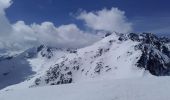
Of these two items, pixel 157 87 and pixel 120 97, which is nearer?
pixel 120 97

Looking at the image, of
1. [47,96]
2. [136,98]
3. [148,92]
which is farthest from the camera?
[47,96]

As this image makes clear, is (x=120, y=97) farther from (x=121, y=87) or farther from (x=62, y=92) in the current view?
(x=62, y=92)

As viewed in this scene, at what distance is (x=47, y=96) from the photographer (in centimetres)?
4309

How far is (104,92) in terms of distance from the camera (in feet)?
136

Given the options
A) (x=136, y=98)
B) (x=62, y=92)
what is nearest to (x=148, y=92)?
(x=136, y=98)

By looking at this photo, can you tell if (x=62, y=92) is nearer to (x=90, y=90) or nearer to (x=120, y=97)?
(x=90, y=90)

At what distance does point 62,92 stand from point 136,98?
42.6 ft

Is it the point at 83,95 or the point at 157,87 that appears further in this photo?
the point at 157,87

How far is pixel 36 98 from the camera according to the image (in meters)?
42.0

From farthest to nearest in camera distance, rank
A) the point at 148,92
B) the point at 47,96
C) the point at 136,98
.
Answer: the point at 47,96 → the point at 148,92 → the point at 136,98

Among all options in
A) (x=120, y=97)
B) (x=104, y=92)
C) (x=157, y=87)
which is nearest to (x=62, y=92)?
(x=104, y=92)

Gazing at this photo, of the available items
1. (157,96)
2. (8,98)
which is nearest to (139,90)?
(157,96)

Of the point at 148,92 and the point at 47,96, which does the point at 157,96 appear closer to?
the point at 148,92

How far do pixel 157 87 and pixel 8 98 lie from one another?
21652mm
